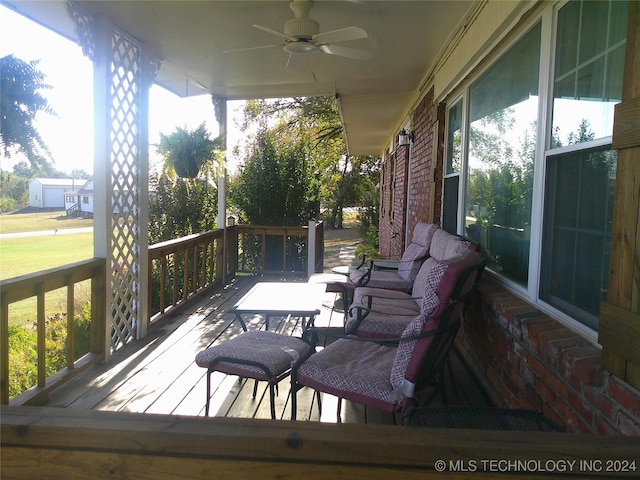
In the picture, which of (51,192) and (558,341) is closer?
(558,341)

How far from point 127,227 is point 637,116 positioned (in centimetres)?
377

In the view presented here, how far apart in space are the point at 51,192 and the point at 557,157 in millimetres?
5120

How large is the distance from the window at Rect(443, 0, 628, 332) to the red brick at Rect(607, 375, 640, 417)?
1.44 ft

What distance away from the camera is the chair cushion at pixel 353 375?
2.05m

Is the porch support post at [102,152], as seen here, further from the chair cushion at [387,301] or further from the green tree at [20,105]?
the chair cushion at [387,301]

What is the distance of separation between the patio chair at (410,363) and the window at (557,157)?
363 millimetres

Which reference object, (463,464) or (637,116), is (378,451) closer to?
(463,464)

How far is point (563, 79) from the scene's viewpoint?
2.05m

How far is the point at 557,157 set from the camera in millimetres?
2104

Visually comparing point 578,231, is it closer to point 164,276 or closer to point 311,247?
point 164,276

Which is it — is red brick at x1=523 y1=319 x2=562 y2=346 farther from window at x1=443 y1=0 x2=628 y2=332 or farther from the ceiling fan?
the ceiling fan

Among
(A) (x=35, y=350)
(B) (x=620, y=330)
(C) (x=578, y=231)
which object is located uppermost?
(C) (x=578, y=231)

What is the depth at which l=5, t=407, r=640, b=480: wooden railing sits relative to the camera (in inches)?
33.8

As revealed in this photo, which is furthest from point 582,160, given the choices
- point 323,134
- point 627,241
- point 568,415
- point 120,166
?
point 323,134
